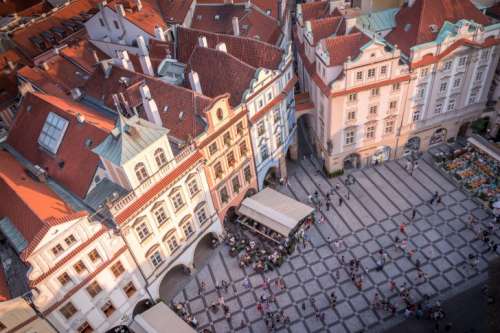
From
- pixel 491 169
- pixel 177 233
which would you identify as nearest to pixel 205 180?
pixel 177 233

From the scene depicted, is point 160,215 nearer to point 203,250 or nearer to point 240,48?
point 203,250

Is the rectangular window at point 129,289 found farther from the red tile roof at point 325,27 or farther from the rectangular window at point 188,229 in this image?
the red tile roof at point 325,27

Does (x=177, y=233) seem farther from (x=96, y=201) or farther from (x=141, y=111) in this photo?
(x=141, y=111)

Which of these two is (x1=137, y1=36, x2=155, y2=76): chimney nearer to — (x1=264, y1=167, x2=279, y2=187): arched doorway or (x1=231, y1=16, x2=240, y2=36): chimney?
(x1=231, y1=16, x2=240, y2=36): chimney

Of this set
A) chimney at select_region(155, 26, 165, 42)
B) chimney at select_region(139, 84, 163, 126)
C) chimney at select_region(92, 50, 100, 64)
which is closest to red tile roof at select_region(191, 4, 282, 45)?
A: chimney at select_region(155, 26, 165, 42)

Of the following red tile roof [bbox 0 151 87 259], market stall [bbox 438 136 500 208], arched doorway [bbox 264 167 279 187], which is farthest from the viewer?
arched doorway [bbox 264 167 279 187]
